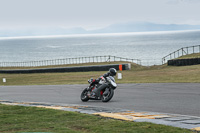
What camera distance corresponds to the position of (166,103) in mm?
12734

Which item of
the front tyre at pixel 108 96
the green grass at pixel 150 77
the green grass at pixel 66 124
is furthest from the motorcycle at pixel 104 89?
the green grass at pixel 150 77

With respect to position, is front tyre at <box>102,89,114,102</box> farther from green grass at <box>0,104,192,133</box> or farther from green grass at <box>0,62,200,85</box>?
green grass at <box>0,62,200,85</box>

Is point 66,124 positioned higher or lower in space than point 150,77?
lower

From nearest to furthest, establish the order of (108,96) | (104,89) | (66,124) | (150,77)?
(66,124), (108,96), (104,89), (150,77)

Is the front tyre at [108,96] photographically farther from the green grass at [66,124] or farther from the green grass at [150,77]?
the green grass at [150,77]

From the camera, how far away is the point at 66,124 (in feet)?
28.0

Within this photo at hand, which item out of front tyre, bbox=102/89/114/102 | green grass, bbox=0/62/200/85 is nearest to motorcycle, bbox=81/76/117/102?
front tyre, bbox=102/89/114/102

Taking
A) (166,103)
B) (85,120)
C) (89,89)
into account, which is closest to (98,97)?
(89,89)

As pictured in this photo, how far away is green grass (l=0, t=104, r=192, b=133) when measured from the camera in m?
7.50

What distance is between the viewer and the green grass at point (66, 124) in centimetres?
750

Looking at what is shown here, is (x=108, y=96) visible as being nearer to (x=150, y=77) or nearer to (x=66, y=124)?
(x=66, y=124)

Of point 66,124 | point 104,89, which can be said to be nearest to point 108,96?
point 104,89

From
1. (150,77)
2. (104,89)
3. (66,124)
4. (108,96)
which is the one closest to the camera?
(66,124)

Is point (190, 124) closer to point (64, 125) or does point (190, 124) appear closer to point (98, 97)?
point (64, 125)
